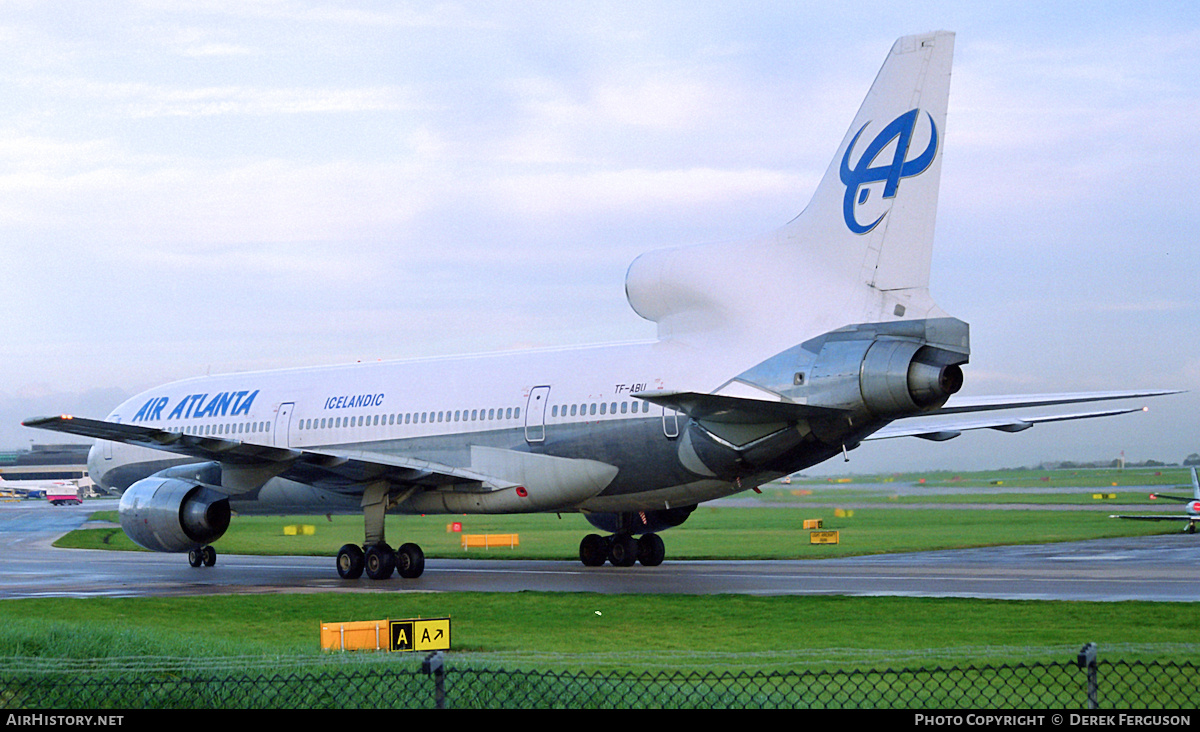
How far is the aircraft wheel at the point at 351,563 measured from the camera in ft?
80.6

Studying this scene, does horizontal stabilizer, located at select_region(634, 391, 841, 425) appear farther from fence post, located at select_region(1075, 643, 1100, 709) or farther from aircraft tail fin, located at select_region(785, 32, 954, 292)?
fence post, located at select_region(1075, 643, 1100, 709)

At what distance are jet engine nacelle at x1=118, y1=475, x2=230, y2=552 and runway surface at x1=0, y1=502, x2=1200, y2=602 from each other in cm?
80

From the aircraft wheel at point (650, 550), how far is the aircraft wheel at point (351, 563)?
608 cm

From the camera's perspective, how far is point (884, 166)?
1848 centimetres

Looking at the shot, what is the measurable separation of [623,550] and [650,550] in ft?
1.91

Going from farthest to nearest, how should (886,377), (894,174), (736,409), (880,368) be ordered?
(736,409) → (894,174) → (880,368) → (886,377)

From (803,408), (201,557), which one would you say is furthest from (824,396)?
(201,557)

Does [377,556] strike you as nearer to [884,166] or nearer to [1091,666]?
[884,166]

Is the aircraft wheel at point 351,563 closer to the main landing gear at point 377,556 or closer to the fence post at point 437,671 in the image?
the main landing gear at point 377,556

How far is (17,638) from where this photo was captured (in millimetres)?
11531

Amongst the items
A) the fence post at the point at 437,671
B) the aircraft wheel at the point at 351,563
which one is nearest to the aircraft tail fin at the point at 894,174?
the aircraft wheel at the point at 351,563

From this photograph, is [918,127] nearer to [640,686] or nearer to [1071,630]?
[1071,630]

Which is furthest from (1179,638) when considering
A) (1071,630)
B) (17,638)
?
(17,638)
